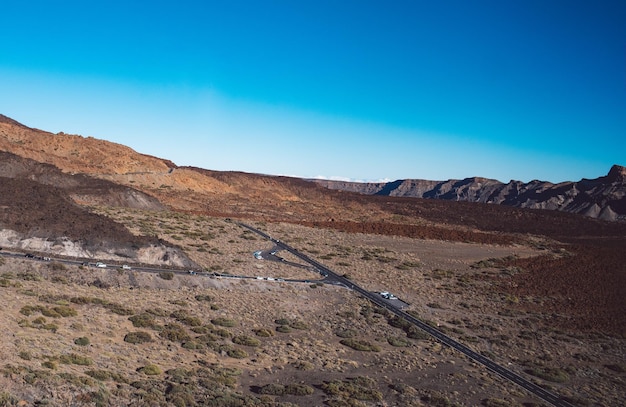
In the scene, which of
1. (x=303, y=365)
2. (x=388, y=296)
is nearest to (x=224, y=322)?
(x=303, y=365)

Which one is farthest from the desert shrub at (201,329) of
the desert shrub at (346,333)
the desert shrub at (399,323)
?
the desert shrub at (399,323)

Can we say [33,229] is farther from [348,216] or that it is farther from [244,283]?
[348,216]

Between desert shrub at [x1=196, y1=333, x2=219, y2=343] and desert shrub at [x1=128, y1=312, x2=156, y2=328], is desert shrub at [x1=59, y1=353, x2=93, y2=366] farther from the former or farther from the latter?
desert shrub at [x1=196, y1=333, x2=219, y2=343]

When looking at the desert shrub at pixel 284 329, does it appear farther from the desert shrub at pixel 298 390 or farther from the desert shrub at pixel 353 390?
the desert shrub at pixel 298 390

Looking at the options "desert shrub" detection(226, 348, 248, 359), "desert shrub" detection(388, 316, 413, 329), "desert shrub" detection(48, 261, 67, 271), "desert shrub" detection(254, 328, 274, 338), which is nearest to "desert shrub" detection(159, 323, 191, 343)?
"desert shrub" detection(226, 348, 248, 359)

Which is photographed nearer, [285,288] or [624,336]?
[624,336]

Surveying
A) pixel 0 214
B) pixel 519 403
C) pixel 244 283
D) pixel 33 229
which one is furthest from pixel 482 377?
pixel 0 214
